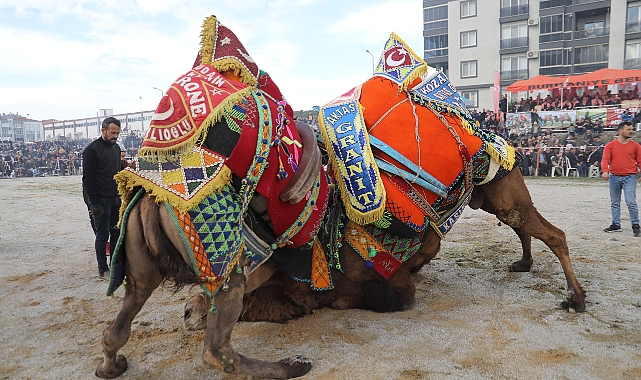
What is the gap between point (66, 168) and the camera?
2766 centimetres

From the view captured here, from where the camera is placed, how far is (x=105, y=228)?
5320 millimetres

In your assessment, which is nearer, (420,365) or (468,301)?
(420,365)

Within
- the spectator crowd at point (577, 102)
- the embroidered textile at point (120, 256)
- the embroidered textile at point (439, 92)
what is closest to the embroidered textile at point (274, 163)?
the embroidered textile at point (120, 256)

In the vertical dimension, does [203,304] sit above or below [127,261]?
below

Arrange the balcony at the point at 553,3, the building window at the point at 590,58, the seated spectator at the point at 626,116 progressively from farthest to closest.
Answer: the balcony at the point at 553,3, the building window at the point at 590,58, the seated spectator at the point at 626,116

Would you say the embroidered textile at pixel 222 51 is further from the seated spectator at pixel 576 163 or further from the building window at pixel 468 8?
the building window at pixel 468 8

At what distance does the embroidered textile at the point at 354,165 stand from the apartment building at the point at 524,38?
38026mm

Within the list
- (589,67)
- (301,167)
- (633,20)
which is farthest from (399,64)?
(589,67)

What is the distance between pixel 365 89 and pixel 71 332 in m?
3.02

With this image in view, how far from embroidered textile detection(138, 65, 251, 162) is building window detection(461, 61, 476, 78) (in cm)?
4045

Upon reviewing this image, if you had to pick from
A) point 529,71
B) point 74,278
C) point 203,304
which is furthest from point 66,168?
point 529,71

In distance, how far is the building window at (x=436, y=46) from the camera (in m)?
41.2

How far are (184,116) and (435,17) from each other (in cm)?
4345

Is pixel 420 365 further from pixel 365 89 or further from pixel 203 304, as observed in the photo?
pixel 365 89
